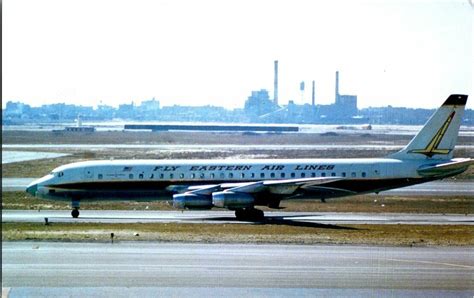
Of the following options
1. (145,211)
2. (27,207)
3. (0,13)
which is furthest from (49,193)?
(0,13)

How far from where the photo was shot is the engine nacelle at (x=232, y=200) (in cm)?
3853

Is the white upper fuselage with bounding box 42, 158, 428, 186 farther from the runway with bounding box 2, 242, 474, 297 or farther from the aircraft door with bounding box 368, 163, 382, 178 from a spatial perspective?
the runway with bounding box 2, 242, 474, 297

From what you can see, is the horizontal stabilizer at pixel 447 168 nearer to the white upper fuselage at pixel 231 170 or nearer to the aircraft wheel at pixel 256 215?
the white upper fuselage at pixel 231 170

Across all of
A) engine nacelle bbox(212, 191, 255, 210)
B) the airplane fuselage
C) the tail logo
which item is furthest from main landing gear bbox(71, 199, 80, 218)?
the tail logo

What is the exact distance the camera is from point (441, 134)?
42.3m

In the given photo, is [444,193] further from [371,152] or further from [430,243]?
[371,152]

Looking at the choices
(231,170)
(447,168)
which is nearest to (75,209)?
(231,170)

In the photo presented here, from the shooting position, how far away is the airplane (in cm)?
4103

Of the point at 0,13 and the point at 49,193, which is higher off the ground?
the point at 0,13

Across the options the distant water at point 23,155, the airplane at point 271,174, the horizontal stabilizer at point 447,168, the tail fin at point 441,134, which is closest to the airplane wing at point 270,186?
the airplane at point 271,174

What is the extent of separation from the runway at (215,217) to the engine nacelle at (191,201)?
690mm

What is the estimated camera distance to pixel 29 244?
1063 inches

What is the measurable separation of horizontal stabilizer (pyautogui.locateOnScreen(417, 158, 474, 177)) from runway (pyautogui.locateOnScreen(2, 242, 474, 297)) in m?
13.8

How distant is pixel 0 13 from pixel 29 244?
A: 345 inches
